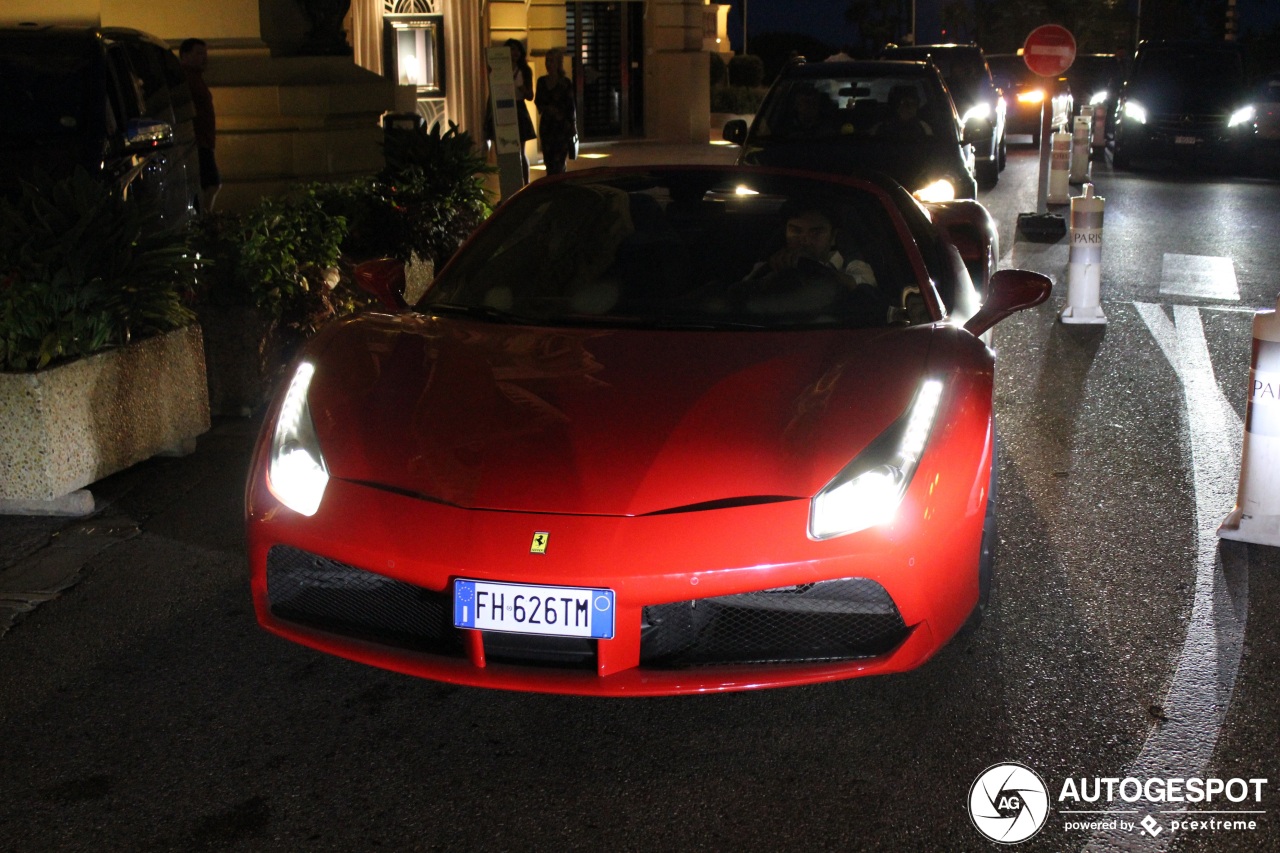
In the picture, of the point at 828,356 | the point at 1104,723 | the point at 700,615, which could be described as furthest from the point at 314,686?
the point at 1104,723

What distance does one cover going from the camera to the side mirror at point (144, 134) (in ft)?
30.9

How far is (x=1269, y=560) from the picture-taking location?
202 inches

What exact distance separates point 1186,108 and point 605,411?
853 inches

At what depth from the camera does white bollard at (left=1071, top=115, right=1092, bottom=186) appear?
20.8 m

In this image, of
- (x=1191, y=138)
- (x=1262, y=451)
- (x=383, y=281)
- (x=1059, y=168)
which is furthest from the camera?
(x=1191, y=138)

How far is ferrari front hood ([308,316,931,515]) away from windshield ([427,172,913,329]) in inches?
8.1

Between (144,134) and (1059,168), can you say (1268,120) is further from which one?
(144,134)

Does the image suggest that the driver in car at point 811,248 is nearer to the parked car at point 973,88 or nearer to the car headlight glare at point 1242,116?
the parked car at point 973,88

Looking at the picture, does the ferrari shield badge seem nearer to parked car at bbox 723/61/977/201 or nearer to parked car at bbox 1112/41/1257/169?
parked car at bbox 723/61/977/201

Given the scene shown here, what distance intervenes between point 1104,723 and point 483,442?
1.76 meters

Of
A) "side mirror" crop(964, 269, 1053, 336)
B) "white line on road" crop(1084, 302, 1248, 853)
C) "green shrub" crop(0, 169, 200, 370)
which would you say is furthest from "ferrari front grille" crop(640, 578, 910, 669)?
"green shrub" crop(0, 169, 200, 370)

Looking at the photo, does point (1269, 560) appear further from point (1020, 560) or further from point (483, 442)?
point (483, 442)

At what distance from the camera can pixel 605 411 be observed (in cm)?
396

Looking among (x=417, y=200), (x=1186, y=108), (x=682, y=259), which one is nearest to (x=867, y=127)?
(x=417, y=200)
